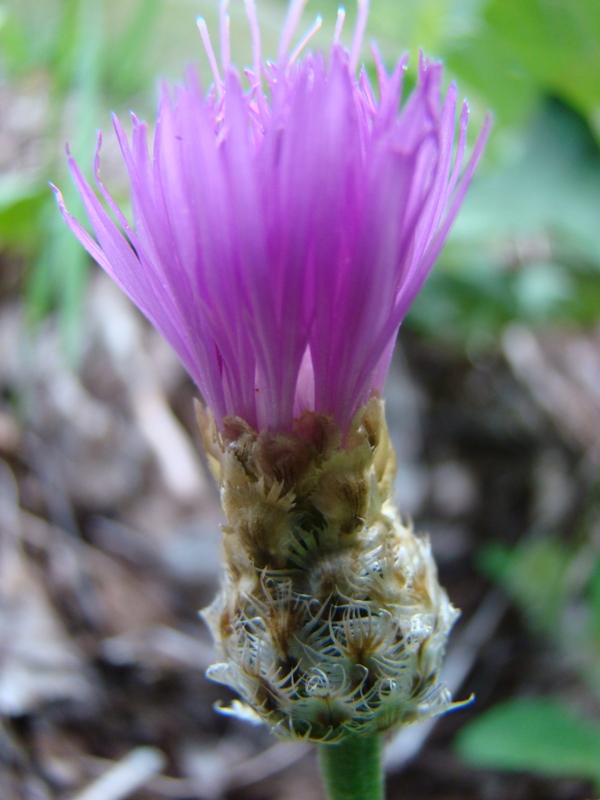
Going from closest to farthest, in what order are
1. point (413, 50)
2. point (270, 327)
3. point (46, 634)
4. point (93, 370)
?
point (270, 327) < point (46, 634) < point (413, 50) < point (93, 370)

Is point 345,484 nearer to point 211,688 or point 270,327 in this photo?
point 270,327

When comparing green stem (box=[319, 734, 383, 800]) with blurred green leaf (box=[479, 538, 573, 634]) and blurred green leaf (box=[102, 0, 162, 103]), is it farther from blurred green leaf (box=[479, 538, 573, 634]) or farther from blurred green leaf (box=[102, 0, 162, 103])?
blurred green leaf (box=[102, 0, 162, 103])

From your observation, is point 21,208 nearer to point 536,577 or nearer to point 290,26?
point 290,26

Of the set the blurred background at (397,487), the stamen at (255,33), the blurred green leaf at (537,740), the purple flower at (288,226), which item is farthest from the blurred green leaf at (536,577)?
the stamen at (255,33)

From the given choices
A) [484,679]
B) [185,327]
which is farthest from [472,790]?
[185,327]

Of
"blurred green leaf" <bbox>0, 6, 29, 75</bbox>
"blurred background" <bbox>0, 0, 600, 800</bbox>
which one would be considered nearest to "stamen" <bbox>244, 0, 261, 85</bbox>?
"blurred background" <bbox>0, 0, 600, 800</bbox>

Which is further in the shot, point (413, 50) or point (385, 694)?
point (413, 50)

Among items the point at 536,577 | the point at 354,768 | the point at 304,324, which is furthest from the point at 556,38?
the point at 354,768
